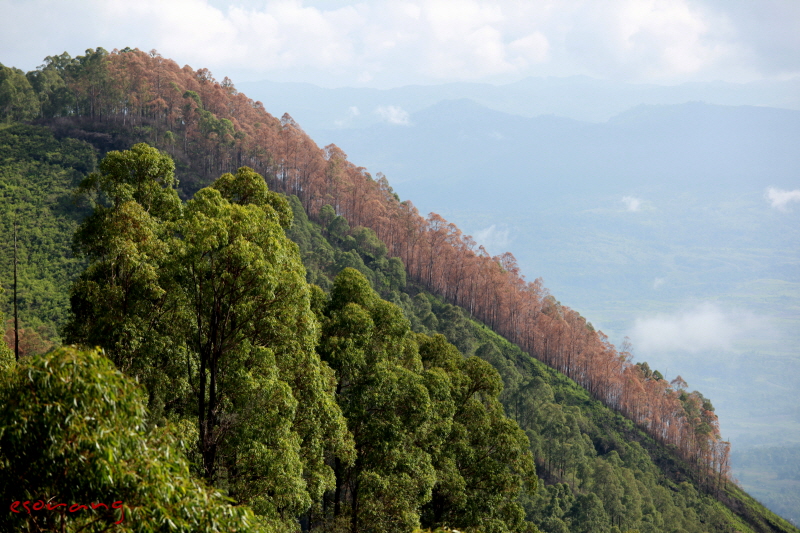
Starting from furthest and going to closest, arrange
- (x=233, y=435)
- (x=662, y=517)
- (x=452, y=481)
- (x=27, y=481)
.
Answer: (x=662, y=517), (x=452, y=481), (x=233, y=435), (x=27, y=481)

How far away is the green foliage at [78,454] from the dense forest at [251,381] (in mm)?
30

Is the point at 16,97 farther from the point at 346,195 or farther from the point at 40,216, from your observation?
the point at 346,195

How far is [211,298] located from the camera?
1583 cm

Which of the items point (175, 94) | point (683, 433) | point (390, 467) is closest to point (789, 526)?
point (683, 433)

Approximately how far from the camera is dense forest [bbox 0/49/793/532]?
8.09 metres

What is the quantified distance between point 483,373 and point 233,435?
14.4 meters

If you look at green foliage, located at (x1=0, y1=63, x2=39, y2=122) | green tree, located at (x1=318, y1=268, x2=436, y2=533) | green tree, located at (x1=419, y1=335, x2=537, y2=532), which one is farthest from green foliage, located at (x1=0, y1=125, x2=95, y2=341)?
green tree, located at (x1=419, y1=335, x2=537, y2=532)

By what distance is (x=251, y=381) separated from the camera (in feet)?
53.0

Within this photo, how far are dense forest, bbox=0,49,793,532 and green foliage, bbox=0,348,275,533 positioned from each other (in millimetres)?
30

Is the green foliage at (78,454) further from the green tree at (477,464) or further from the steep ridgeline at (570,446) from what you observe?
the steep ridgeline at (570,446)

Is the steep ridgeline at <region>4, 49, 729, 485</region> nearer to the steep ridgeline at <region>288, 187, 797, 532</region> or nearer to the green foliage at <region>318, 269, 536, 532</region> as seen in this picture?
the steep ridgeline at <region>288, 187, 797, 532</region>

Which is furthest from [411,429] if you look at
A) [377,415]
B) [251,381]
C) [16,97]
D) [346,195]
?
[16,97]

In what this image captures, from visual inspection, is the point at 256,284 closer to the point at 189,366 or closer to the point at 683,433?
the point at 189,366

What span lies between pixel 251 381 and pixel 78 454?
29.0ft
